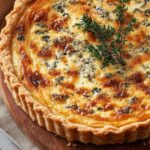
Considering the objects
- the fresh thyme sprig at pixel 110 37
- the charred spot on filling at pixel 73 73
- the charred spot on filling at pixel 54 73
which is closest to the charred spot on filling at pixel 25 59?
the charred spot on filling at pixel 54 73

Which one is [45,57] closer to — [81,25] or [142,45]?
[81,25]

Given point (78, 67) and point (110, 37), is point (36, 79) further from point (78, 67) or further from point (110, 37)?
point (110, 37)

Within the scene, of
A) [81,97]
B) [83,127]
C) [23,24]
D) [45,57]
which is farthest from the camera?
[23,24]

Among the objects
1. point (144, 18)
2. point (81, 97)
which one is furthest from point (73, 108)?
point (144, 18)

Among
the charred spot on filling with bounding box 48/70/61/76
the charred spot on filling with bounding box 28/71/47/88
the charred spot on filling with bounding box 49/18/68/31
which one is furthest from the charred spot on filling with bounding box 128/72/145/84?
the charred spot on filling with bounding box 49/18/68/31

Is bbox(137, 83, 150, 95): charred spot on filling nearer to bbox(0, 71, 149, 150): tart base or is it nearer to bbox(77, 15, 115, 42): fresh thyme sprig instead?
bbox(0, 71, 149, 150): tart base

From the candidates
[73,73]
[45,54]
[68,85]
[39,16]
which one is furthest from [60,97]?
[39,16]
